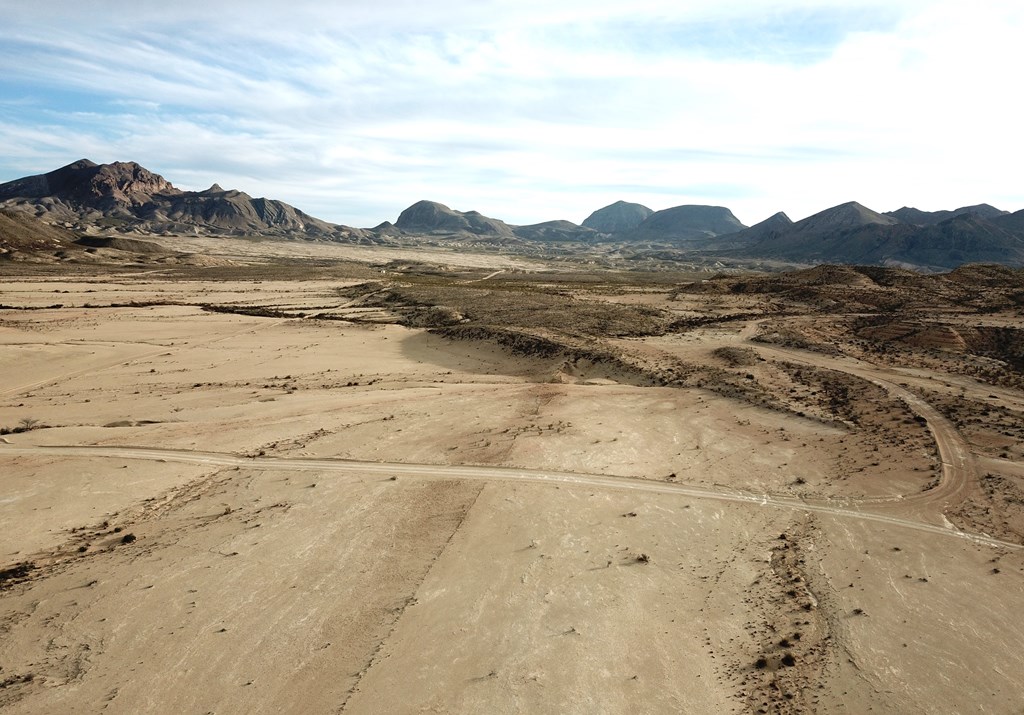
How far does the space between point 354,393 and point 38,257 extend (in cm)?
9541

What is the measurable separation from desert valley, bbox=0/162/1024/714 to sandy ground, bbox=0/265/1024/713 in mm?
68

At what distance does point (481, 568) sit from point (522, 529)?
1.78 metres

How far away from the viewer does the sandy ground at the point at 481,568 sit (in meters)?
8.58

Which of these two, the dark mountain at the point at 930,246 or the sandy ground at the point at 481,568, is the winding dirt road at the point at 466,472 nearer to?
the sandy ground at the point at 481,568

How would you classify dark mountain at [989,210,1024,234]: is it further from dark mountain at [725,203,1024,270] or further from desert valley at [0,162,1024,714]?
desert valley at [0,162,1024,714]

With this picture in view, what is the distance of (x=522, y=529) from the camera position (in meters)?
12.9

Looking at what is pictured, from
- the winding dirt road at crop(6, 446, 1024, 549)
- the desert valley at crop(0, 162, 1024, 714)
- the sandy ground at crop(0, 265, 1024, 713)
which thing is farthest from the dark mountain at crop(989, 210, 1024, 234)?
the sandy ground at crop(0, 265, 1024, 713)

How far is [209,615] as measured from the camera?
983 cm

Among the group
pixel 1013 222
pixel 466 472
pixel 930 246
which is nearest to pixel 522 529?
pixel 466 472

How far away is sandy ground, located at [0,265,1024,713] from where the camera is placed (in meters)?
8.58

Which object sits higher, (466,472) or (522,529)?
(466,472)

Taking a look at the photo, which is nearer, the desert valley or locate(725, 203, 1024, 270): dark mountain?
the desert valley

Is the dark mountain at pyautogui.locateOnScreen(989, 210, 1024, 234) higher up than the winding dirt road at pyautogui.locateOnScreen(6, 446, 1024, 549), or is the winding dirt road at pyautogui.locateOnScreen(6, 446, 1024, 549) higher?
the dark mountain at pyautogui.locateOnScreen(989, 210, 1024, 234)

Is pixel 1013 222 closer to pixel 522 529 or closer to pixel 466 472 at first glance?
pixel 466 472
